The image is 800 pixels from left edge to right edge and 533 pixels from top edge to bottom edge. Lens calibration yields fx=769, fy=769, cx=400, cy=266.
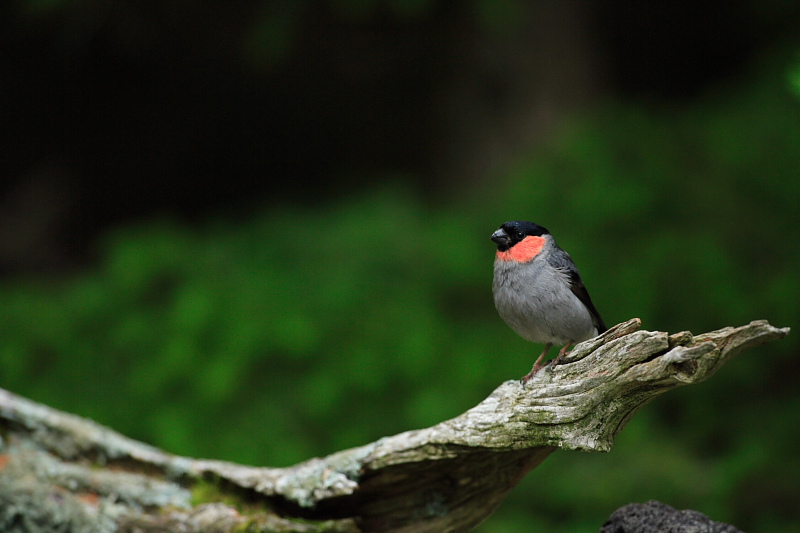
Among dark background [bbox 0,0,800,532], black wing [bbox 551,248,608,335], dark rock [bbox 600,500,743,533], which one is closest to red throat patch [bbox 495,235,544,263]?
black wing [bbox 551,248,608,335]

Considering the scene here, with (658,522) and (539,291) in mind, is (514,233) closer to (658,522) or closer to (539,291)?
(539,291)

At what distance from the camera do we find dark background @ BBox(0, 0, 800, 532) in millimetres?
5938

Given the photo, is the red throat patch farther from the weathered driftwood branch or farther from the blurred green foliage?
the blurred green foliage

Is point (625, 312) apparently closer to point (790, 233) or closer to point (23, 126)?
point (790, 233)

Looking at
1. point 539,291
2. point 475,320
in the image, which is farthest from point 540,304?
point 475,320

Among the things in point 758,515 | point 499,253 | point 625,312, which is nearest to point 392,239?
point 625,312

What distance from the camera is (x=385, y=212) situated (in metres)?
7.37

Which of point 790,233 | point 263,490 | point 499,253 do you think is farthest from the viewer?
point 790,233

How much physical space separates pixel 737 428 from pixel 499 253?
3082 mm

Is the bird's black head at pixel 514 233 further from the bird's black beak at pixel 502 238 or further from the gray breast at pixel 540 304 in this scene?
the gray breast at pixel 540 304

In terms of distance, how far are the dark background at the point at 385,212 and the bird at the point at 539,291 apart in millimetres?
1799

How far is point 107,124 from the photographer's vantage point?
9.13 metres

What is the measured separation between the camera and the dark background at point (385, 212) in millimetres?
5938

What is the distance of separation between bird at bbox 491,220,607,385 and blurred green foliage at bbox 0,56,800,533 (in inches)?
73.4
